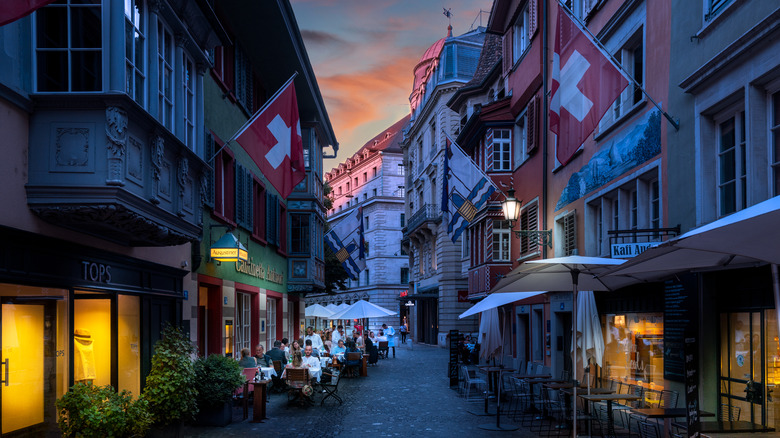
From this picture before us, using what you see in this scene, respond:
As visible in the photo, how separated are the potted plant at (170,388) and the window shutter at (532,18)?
14813 mm

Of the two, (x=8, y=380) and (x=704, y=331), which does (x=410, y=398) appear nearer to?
(x=704, y=331)

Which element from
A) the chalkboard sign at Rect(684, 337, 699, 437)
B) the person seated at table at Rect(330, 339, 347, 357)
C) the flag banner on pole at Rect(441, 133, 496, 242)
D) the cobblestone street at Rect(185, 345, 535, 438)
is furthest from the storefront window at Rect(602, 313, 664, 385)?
the person seated at table at Rect(330, 339, 347, 357)

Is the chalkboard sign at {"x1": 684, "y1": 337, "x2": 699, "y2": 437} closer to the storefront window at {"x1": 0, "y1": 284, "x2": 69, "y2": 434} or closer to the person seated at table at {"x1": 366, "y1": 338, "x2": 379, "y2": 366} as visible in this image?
the storefront window at {"x1": 0, "y1": 284, "x2": 69, "y2": 434}

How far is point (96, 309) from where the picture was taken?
33.9ft

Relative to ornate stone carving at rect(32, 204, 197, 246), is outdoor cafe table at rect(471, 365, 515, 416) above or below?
below

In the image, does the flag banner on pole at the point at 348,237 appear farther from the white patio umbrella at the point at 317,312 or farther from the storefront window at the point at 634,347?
the storefront window at the point at 634,347

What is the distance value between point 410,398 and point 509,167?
10.0 metres

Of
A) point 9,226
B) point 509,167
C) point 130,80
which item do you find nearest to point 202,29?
point 130,80

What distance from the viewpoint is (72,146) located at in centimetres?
849

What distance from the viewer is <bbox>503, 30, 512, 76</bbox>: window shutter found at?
2612 centimetres

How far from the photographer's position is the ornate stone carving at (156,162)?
9875 mm

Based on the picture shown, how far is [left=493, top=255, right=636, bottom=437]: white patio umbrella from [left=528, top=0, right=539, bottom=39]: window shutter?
35.4 ft

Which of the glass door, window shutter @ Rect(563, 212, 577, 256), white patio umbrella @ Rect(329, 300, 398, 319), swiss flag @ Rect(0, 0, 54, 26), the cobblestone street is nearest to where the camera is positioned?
swiss flag @ Rect(0, 0, 54, 26)

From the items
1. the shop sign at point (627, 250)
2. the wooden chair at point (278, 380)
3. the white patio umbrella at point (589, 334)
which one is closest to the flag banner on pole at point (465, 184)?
the white patio umbrella at point (589, 334)
